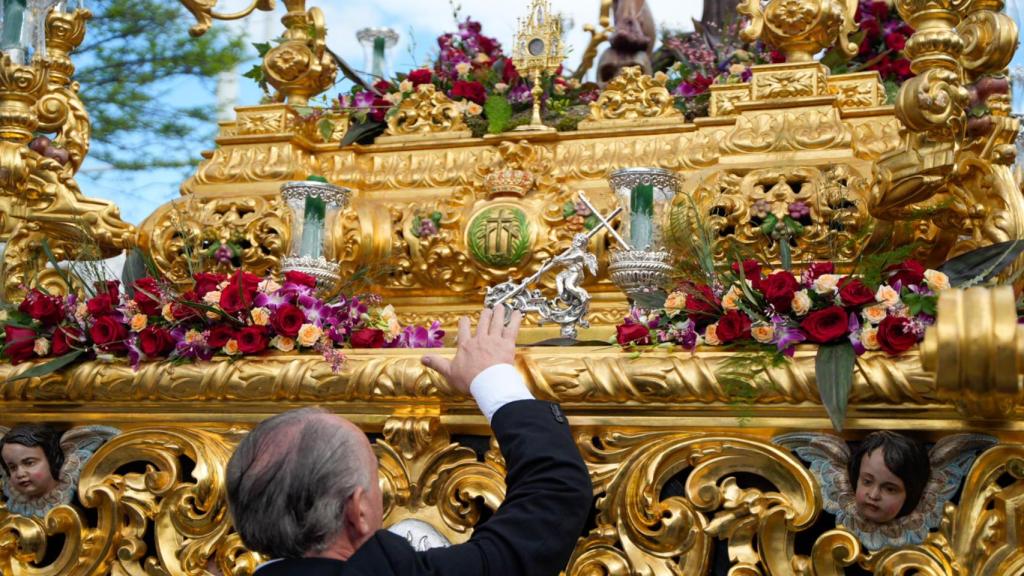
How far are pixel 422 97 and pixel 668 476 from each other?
9.06ft

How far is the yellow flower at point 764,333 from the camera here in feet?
11.0

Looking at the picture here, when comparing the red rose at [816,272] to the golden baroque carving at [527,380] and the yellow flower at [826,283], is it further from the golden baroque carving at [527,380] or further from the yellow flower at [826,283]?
the golden baroque carving at [527,380]

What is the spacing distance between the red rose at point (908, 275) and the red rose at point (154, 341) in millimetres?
1888

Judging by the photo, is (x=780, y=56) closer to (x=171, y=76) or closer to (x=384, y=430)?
(x=384, y=430)

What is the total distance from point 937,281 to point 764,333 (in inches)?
16.0

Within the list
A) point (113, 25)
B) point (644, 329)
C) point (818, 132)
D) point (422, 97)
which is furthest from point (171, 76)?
point (644, 329)

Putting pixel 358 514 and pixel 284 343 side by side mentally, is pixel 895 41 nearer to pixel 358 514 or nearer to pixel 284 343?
pixel 284 343

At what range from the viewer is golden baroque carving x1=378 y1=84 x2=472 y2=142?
223 inches

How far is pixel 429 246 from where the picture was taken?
5273mm

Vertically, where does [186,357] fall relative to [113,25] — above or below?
below

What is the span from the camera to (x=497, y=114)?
5.55 m

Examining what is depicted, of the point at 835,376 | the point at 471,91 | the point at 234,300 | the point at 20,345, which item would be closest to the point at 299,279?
the point at 234,300

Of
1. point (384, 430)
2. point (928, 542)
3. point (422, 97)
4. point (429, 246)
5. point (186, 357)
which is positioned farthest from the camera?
point (422, 97)

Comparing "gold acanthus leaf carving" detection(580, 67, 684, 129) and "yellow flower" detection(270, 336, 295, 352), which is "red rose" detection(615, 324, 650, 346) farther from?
"gold acanthus leaf carving" detection(580, 67, 684, 129)
